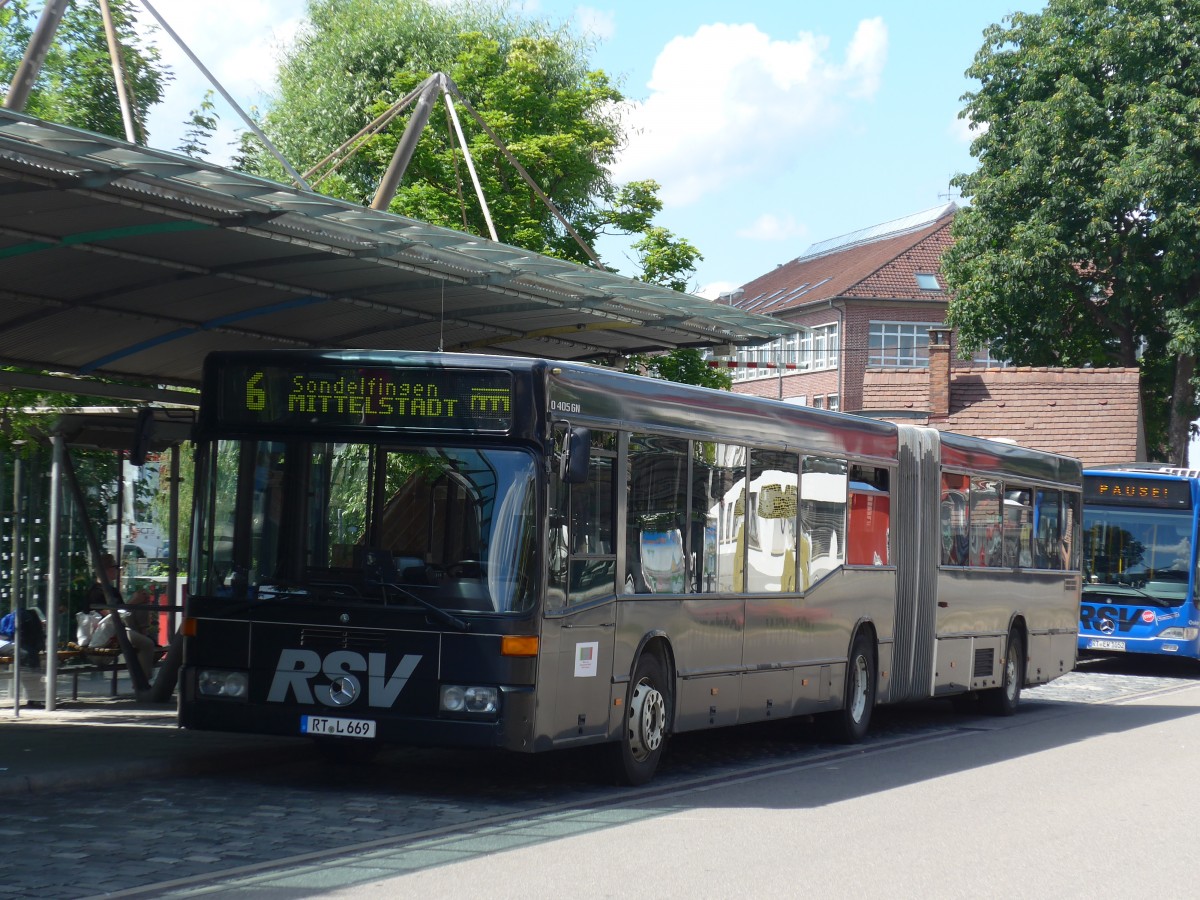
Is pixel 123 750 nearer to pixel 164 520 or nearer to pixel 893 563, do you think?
pixel 164 520

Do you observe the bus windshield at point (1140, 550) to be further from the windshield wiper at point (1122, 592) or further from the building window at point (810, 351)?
the building window at point (810, 351)

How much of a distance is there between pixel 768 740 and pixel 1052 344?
109 feet

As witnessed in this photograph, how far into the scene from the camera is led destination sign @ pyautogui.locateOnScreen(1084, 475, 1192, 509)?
26.5m

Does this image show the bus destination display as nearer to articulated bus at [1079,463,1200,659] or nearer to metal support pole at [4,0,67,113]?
metal support pole at [4,0,67,113]

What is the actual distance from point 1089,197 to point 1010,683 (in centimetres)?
2699

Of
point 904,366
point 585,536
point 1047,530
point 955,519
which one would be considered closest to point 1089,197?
point 1047,530

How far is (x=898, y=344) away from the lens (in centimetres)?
7800

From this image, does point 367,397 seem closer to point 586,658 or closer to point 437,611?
point 437,611

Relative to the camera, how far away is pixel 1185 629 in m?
26.2

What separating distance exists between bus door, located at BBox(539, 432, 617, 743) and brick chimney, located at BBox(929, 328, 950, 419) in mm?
37648

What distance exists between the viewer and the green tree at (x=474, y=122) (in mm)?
31328

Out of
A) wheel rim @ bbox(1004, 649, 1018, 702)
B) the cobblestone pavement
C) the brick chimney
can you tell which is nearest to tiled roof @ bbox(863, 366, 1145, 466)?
the brick chimney

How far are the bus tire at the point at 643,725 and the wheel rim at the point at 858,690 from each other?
3.95 meters

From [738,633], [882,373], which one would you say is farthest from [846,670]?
[882,373]
